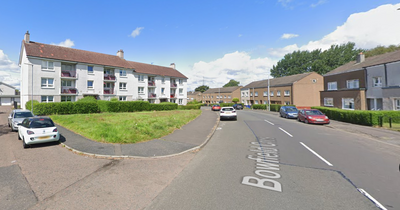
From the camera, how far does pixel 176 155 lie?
720cm

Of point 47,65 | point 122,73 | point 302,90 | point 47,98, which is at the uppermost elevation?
point 122,73

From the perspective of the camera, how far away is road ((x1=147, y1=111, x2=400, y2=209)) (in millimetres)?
3633

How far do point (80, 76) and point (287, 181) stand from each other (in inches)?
1360

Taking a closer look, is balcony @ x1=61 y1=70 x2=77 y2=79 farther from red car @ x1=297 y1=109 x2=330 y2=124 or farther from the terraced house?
the terraced house

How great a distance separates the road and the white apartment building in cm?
2425

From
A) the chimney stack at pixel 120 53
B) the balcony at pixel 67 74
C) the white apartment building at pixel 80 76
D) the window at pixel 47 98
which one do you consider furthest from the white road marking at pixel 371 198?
the chimney stack at pixel 120 53

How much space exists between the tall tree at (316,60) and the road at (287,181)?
64.1m

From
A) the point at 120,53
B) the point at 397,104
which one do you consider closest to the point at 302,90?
the point at 397,104

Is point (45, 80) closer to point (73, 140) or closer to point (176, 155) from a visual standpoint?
point (73, 140)

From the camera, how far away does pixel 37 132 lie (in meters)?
8.48

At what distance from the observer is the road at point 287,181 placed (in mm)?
A: 3633

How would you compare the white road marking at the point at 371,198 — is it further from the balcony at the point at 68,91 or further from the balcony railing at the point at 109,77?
the balcony railing at the point at 109,77

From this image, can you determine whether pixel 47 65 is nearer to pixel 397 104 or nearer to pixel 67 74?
pixel 67 74

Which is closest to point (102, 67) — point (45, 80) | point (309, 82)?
point (45, 80)
